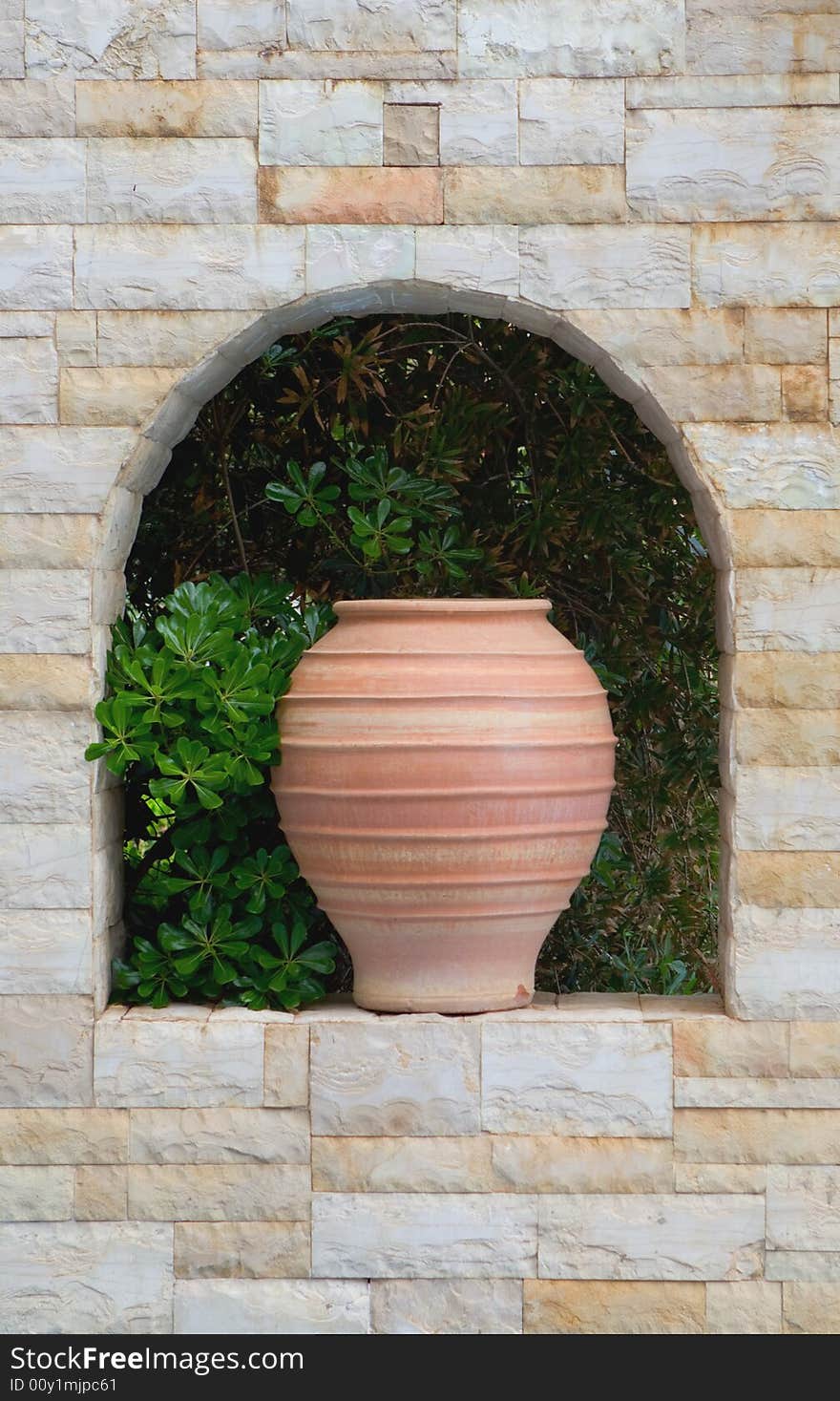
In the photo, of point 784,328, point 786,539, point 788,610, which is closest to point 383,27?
point 784,328

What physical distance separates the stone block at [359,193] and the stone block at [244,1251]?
5.74ft

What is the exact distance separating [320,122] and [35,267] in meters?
0.56

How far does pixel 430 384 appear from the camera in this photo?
3477mm

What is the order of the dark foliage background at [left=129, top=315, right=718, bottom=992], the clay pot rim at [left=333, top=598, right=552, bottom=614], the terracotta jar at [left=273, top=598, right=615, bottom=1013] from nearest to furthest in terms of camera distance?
the terracotta jar at [left=273, top=598, right=615, bottom=1013] < the clay pot rim at [left=333, top=598, right=552, bottom=614] < the dark foliage background at [left=129, top=315, right=718, bottom=992]

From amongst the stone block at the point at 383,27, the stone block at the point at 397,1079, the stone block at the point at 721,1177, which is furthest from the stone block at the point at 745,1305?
the stone block at the point at 383,27

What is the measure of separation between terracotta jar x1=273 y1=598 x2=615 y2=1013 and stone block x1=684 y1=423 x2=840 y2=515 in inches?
16.9

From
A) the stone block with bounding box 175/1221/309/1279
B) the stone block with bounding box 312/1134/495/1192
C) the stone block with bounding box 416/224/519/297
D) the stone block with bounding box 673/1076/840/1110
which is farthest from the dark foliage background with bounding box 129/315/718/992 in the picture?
the stone block with bounding box 175/1221/309/1279

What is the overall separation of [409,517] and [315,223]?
0.64 m

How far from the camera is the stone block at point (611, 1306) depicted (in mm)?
2506

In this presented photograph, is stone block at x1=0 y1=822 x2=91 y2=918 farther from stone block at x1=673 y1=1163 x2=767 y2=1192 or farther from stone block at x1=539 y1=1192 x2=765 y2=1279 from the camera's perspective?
stone block at x1=673 y1=1163 x2=767 y2=1192

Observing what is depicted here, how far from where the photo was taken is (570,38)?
8.27ft

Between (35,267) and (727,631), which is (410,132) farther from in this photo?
(727,631)

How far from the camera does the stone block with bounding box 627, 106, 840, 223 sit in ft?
8.26

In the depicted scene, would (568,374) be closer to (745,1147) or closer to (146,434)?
(146,434)
